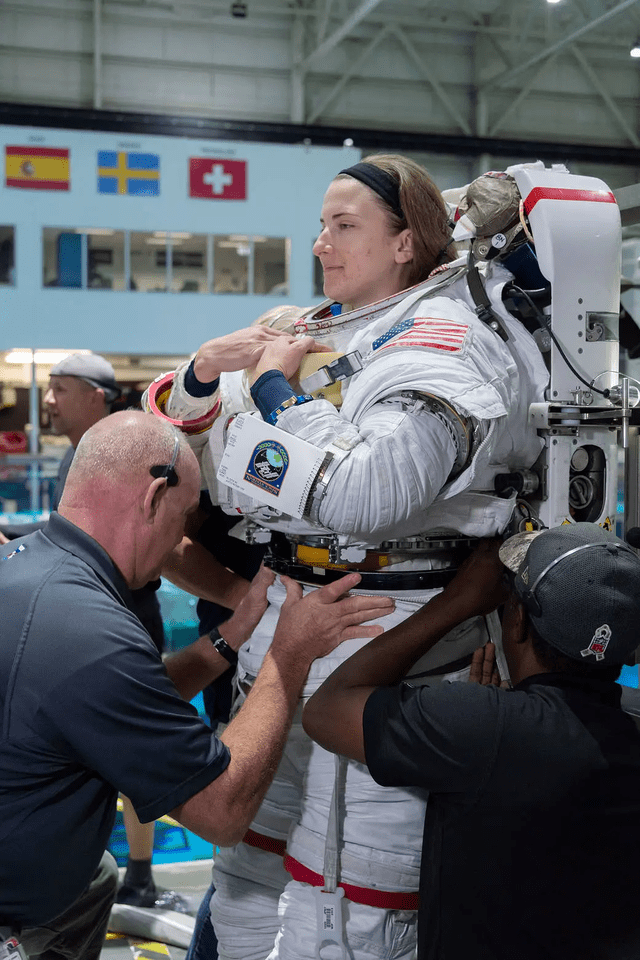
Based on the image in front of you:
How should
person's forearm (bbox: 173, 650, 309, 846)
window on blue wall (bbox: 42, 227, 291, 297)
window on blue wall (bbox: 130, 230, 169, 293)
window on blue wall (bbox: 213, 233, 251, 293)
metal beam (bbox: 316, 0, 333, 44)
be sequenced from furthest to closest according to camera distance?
metal beam (bbox: 316, 0, 333, 44) < window on blue wall (bbox: 213, 233, 251, 293) < window on blue wall (bbox: 130, 230, 169, 293) < window on blue wall (bbox: 42, 227, 291, 297) < person's forearm (bbox: 173, 650, 309, 846)

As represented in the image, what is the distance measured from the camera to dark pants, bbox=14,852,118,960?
6.29ft

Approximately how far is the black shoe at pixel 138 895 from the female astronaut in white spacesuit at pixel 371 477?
1.56m

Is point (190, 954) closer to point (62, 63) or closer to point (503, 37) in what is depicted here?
point (62, 63)

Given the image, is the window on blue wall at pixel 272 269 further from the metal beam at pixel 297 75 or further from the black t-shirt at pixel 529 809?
the black t-shirt at pixel 529 809

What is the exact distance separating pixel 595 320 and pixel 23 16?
15920mm

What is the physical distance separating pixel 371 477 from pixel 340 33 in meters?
15.2

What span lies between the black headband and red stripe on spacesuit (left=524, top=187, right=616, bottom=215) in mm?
269

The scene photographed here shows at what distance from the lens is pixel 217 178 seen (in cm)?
1406

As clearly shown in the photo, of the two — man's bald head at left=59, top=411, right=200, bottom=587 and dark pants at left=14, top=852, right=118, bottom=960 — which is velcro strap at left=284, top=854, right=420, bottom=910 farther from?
man's bald head at left=59, top=411, right=200, bottom=587

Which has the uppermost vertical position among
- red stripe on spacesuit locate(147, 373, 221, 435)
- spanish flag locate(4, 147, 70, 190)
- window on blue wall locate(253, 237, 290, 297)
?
spanish flag locate(4, 147, 70, 190)

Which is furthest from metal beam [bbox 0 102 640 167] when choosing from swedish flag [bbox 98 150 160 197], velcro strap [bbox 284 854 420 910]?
velcro strap [bbox 284 854 420 910]

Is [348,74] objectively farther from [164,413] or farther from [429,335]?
[429,335]

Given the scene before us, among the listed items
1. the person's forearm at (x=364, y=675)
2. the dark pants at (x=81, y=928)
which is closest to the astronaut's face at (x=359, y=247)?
the person's forearm at (x=364, y=675)

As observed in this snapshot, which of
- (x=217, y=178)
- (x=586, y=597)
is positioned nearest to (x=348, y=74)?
(x=217, y=178)
